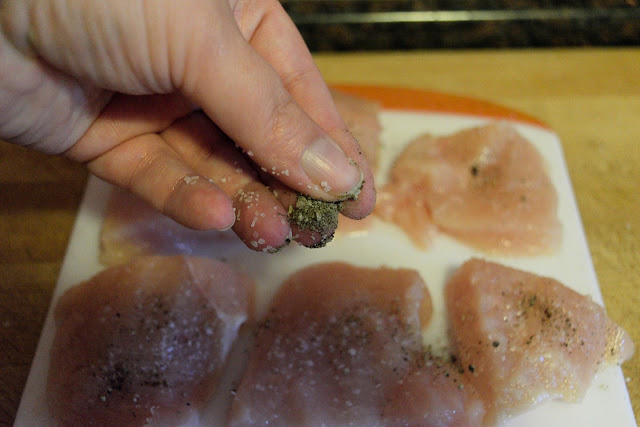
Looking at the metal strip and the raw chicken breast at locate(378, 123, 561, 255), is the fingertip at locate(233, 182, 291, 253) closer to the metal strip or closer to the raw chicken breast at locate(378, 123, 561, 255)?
the raw chicken breast at locate(378, 123, 561, 255)

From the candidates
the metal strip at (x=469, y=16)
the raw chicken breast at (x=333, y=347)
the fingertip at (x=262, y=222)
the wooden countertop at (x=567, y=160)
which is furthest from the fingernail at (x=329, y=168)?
the metal strip at (x=469, y=16)

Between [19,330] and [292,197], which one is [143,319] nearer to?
[19,330]

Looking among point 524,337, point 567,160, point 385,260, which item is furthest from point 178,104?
point 567,160

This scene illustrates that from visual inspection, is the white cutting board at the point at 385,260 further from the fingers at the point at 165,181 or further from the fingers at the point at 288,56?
the fingers at the point at 288,56

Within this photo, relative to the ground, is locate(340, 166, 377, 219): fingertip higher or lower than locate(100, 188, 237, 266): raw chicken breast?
higher

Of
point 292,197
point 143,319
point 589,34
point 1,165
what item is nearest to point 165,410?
point 143,319

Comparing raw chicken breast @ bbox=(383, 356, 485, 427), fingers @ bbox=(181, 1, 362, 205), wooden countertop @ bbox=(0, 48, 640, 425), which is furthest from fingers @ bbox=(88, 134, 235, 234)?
raw chicken breast @ bbox=(383, 356, 485, 427)

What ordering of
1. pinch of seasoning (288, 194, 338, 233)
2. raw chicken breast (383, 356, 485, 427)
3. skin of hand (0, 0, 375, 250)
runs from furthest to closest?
raw chicken breast (383, 356, 485, 427) < pinch of seasoning (288, 194, 338, 233) < skin of hand (0, 0, 375, 250)
